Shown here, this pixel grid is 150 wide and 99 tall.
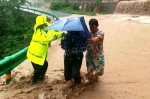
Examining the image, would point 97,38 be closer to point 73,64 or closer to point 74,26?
point 74,26

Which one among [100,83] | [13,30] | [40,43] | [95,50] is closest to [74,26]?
[95,50]

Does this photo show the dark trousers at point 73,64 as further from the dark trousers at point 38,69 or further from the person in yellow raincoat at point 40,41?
the dark trousers at point 38,69

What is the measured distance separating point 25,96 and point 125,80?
94.5 inches

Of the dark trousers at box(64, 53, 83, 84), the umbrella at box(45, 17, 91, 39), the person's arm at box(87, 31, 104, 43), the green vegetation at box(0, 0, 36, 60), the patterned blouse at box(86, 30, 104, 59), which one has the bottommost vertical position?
the green vegetation at box(0, 0, 36, 60)

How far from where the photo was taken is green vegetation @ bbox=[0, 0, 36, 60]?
14.0 meters

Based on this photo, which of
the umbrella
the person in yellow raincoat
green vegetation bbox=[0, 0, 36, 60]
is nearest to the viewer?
the umbrella

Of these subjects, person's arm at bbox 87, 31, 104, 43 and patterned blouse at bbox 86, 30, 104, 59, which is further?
patterned blouse at bbox 86, 30, 104, 59

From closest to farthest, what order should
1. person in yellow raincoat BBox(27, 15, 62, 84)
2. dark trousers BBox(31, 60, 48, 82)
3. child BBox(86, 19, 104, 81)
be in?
child BBox(86, 19, 104, 81) → person in yellow raincoat BBox(27, 15, 62, 84) → dark trousers BBox(31, 60, 48, 82)

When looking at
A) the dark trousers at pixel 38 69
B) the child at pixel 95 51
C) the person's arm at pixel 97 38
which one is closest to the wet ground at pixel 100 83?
the dark trousers at pixel 38 69

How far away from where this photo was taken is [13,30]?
18.9 meters

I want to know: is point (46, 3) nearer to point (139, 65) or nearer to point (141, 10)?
point (141, 10)

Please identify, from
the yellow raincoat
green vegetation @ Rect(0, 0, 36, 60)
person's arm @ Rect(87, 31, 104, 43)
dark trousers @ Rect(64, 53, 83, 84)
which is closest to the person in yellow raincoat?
the yellow raincoat

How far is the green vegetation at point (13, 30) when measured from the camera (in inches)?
552

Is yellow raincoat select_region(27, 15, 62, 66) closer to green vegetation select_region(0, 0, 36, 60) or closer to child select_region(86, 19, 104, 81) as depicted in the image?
child select_region(86, 19, 104, 81)
